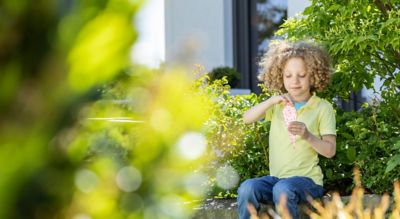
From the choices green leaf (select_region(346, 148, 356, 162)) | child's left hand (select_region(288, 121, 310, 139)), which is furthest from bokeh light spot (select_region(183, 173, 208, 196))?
green leaf (select_region(346, 148, 356, 162))

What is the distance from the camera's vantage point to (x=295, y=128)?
12.1 feet

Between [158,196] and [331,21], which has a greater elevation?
[331,21]

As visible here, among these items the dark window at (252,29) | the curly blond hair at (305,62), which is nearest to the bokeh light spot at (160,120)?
the curly blond hair at (305,62)

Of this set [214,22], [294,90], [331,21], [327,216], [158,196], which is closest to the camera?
[158,196]

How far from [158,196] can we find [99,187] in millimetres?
61

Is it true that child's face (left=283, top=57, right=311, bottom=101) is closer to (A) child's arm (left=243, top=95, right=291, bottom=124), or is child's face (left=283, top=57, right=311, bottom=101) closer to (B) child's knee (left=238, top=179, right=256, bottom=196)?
(A) child's arm (left=243, top=95, right=291, bottom=124)

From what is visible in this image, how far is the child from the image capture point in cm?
378

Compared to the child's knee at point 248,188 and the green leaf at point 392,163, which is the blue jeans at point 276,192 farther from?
the green leaf at point 392,163

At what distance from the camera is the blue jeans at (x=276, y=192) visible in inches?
146

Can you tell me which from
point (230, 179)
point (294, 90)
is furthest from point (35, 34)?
point (230, 179)

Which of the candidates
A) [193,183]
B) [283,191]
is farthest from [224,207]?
[193,183]

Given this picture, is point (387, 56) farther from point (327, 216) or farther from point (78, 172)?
point (78, 172)

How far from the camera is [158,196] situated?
764 mm

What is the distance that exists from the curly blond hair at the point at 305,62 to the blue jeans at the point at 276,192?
2.11 ft
